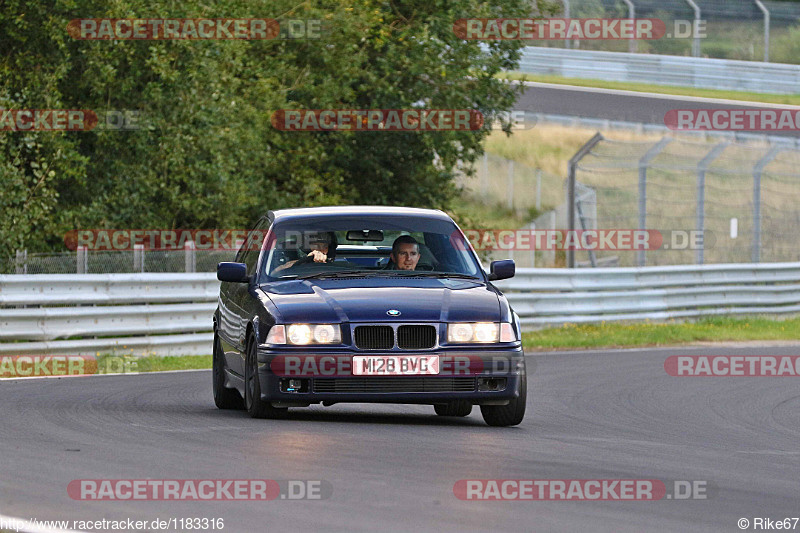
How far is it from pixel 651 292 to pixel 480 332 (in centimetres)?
1454

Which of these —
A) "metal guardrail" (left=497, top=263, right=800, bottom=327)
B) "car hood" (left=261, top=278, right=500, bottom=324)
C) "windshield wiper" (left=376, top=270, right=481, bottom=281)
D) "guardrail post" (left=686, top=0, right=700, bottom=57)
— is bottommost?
"metal guardrail" (left=497, top=263, right=800, bottom=327)

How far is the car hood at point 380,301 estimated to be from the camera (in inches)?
397

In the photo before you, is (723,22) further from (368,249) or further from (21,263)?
(368,249)

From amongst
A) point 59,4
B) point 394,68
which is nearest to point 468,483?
point 59,4

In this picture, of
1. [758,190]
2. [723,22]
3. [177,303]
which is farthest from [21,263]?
[723,22]

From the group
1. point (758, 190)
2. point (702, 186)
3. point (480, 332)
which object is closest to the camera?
point (480, 332)

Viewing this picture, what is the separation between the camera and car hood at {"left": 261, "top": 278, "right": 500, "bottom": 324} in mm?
10078

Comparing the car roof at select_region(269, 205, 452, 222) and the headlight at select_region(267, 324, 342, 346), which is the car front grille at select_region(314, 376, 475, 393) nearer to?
the headlight at select_region(267, 324, 342, 346)

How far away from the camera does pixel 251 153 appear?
83.6 ft

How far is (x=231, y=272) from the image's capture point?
442 inches

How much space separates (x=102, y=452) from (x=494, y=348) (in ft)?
9.28

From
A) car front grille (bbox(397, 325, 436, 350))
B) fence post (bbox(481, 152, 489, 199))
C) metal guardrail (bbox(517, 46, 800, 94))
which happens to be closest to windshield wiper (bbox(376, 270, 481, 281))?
car front grille (bbox(397, 325, 436, 350))

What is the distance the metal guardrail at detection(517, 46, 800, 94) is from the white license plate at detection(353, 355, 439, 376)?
105 ft

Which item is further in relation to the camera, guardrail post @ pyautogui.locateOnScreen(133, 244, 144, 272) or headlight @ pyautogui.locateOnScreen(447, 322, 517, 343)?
guardrail post @ pyautogui.locateOnScreen(133, 244, 144, 272)
